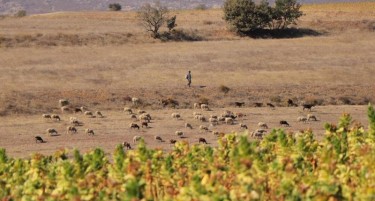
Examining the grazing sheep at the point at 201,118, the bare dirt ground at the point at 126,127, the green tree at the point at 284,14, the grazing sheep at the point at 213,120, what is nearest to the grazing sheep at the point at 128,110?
the bare dirt ground at the point at 126,127

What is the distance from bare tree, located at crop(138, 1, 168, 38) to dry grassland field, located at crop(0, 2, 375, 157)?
155cm

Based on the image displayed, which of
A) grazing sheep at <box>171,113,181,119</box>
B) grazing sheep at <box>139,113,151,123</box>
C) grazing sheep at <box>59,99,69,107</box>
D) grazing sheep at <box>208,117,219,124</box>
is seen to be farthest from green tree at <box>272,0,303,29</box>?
grazing sheep at <box>139,113,151,123</box>

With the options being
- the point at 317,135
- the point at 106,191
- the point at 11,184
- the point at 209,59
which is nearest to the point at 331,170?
the point at 106,191

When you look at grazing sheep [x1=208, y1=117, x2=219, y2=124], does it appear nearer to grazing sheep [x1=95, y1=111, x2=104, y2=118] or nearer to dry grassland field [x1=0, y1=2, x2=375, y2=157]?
dry grassland field [x1=0, y1=2, x2=375, y2=157]

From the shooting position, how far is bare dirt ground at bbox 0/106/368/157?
119ft

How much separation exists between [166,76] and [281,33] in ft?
97.5

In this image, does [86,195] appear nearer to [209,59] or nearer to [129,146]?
[129,146]

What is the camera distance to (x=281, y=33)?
8369 centimetres

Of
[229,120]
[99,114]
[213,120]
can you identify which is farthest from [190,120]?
[99,114]

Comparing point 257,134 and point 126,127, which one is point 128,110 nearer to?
point 126,127

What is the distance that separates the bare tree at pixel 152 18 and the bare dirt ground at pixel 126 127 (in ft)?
114

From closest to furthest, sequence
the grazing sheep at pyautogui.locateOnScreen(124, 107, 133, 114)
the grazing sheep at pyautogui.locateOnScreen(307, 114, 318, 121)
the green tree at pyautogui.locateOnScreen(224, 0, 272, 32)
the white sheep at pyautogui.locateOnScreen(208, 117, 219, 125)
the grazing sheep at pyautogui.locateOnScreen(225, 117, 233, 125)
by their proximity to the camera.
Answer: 1. the grazing sheep at pyautogui.locateOnScreen(225, 117, 233, 125)
2. the white sheep at pyautogui.locateOnScreen(208, 117, 219, 125)
3. the grazing sheep at pyautogui.locateOnScreen(307, 114, 318, 121)
4. the grazing sheep at pyautogui.locateOnScreen(124, 107, 133, 114)
5. the green tree at pyautogui.locateOnScreen(224, 0, 272, 32)

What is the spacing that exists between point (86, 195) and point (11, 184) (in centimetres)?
283

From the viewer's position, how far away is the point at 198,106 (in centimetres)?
4803
